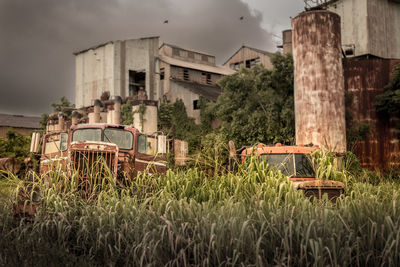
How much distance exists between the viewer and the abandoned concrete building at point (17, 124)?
43.3 meters

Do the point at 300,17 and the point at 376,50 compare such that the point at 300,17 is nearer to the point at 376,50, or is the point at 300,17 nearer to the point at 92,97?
the point at 376,50

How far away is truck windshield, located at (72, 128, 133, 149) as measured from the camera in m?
10.8

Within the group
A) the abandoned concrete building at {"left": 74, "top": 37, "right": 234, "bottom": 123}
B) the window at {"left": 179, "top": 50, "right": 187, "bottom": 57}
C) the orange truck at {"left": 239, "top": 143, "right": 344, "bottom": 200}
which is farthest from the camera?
the window at {"left": 179, "top": 50, "right": 187, "bottom": 57}

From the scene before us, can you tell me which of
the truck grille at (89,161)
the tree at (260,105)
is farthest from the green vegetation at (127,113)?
the truck grille at (89,161)

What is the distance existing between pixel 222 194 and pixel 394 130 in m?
14.0

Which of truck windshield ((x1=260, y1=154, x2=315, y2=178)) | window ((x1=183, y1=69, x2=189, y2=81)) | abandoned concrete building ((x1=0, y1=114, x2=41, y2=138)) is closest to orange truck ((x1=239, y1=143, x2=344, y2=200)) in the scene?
truck windshield ((x1=260, y1=154, x2=315, y2=178))

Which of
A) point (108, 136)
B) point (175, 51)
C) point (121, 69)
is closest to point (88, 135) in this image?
point (108, 136)

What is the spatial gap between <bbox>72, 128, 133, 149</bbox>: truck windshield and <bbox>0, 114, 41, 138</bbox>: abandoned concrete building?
35743mm

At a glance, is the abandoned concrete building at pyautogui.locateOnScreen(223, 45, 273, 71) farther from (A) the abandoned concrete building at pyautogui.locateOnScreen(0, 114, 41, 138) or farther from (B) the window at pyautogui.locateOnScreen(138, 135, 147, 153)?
(B) the window at pyautogui.locateOnScreen(138, 135, 147, 153)

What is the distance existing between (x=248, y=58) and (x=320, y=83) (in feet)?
88.8

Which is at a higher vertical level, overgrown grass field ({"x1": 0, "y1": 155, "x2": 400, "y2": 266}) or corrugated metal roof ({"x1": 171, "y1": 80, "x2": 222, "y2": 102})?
corrugated metal roof ({"x1": 171, "y1": 80, "x2": 222, "y2": 102})

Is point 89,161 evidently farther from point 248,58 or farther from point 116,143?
point 248,58

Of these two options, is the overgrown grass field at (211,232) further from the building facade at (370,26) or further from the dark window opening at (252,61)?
the dark window opening at (252,61)

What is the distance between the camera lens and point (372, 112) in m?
18.4
